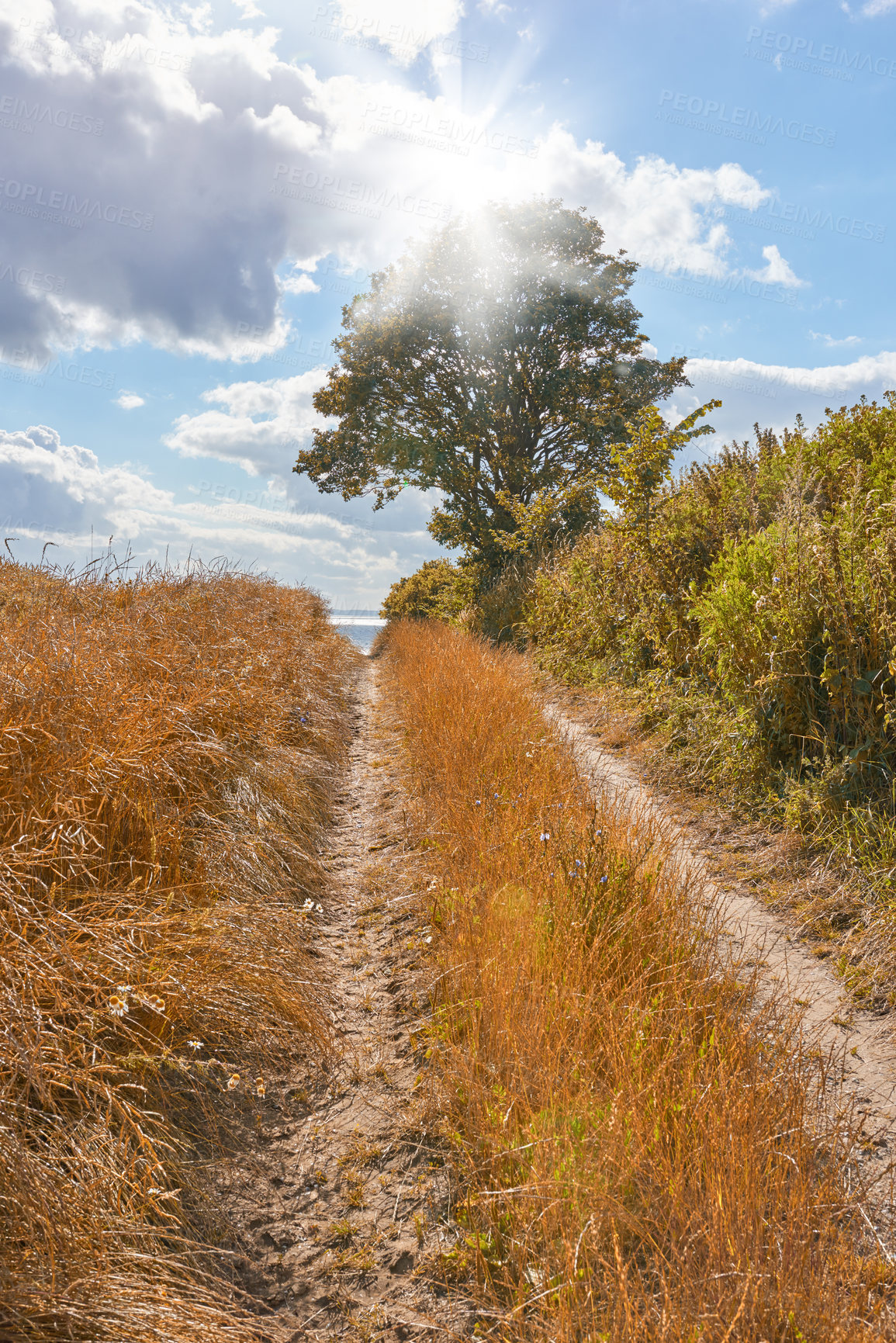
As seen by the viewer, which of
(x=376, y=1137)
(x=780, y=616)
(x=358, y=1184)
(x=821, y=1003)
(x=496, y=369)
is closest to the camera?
(x=358, y=1184)

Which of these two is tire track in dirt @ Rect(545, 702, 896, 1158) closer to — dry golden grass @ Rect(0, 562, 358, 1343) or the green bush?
dry golden grass @ Rect(0, 562, 358, 1343)

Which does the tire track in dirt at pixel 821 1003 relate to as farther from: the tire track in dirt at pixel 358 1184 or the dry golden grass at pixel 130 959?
the dry golden grass at pixel 130 959

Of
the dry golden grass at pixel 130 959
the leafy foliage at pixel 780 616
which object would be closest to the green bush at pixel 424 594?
the leafy foliage at pixel 780 616

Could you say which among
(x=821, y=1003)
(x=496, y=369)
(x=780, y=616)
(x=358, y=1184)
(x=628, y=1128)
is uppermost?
(x=496, y=369)

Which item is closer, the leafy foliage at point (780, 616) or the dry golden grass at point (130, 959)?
the dry golden grass at point (130, 959)

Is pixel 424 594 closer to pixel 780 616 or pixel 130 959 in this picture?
pixel 780 616

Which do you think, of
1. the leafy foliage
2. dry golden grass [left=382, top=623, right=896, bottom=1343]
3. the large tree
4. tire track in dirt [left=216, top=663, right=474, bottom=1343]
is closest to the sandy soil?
tire track in dirt [left=216, top=663, right=474, bottom=1343]

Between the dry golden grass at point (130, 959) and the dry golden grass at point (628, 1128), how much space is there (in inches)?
29.8

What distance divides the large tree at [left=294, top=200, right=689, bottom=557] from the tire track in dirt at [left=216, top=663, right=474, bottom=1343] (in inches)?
608

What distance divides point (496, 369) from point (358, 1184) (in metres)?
20.1

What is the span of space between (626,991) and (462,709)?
12.8 ft

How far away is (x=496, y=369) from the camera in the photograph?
19328mm

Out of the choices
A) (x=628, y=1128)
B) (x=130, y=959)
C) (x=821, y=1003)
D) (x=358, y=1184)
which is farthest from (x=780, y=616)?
(x=130, y=959)

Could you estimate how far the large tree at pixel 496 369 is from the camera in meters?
18.5
